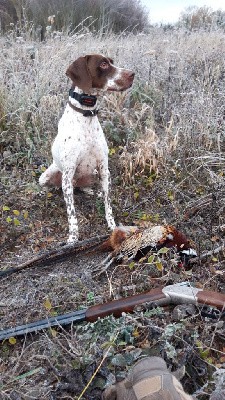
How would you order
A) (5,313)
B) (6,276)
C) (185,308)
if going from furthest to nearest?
(6,276), (5,313), (185,308)

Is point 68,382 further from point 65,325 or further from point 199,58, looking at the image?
point 199,58

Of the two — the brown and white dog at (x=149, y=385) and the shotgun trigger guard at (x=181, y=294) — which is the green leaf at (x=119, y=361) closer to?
the brown and white dog at (x=149, y=385)

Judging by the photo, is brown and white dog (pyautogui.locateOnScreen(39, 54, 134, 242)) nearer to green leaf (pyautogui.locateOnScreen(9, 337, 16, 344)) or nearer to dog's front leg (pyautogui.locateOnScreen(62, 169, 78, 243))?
dog's front leg (pyautogui.locateOnScreen(62, 169, 78, 243))

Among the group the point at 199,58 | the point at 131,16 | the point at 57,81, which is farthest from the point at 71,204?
the point at 131,16

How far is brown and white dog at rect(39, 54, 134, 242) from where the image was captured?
328cm

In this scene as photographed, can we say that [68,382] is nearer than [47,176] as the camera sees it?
Yes

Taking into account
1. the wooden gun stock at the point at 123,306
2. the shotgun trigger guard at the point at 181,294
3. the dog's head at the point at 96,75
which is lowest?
the wooden gun stock at the point at 123,306

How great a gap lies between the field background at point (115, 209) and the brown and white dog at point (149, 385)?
25cm

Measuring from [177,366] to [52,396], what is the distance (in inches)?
19.6

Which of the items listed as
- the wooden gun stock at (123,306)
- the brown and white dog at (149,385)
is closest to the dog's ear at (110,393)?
the brown and white dog at (149,385)

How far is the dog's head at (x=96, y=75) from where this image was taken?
10.6 ft

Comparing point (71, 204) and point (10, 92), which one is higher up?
point (10, 92)

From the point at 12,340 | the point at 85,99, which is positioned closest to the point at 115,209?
the point at 85,99

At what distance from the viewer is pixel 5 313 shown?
243 cm
